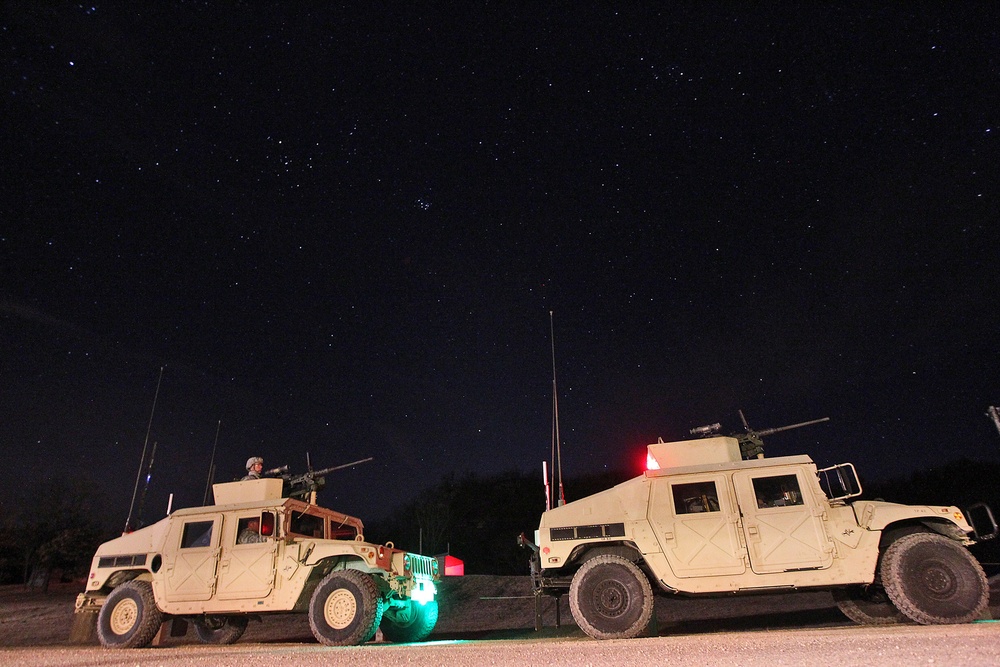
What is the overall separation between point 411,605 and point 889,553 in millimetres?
7165

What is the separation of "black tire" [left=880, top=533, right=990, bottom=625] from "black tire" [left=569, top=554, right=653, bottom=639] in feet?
9.49

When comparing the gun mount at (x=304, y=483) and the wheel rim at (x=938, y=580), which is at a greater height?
the gun mount at (x=304, y=483)

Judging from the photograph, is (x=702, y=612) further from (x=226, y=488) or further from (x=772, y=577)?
(x=226, y=488)

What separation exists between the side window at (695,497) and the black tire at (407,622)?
4.77m

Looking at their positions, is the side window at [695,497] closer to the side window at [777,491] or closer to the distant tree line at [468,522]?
the side window at [777,491]

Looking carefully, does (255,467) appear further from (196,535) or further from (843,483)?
(843,483)

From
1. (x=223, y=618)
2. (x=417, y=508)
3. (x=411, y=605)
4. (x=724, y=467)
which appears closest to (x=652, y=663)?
(x=724, y=467)

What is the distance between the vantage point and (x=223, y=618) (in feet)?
36.0

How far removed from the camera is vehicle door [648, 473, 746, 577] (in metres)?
8.17

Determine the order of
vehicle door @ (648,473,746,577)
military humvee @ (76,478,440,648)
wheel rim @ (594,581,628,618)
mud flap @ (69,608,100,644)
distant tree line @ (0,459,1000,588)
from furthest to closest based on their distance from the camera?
1. distant tree line @ (0,459,1000,588)
2. mud flap @ (69,608,100,644)
3. military humvee @ (76,478,440,648)
4. vehicle door @ (648,473,746,577)
5. wheel rim @ (594,581,628,618)

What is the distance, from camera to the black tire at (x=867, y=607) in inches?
346

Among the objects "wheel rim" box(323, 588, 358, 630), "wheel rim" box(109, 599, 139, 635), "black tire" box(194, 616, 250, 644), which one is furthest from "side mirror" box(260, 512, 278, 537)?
"wheel rim" box(109, 599, 139, 635)

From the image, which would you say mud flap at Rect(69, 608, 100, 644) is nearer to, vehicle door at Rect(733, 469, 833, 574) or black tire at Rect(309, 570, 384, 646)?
black tire at Rect(309, 570, 384, 646)

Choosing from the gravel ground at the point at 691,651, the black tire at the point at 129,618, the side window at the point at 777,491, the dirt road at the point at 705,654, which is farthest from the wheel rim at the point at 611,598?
the black tire at the point at 129,618
